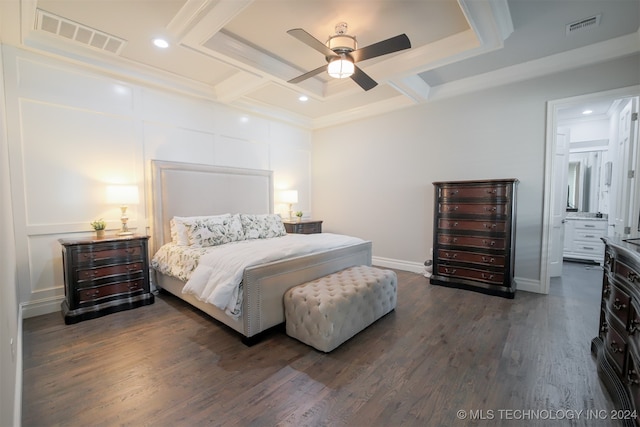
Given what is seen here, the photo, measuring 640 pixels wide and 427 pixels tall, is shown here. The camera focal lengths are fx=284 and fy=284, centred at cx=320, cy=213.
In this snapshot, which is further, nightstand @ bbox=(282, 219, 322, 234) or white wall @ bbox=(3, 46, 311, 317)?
nightstand @ bbox=(282, 219, 322, 234)

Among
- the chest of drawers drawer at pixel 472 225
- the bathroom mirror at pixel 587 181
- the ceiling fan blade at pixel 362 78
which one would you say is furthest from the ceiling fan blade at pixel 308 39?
the bathroom mirror at pixel 587 181

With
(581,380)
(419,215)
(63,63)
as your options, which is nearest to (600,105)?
(419,215)

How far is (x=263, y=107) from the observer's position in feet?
16.9

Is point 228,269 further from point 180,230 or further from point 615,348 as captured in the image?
point 615,348

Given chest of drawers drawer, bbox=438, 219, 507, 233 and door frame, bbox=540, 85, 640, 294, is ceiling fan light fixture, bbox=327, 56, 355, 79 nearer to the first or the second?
chest of drawers drawer, bbox=438, 219, 507, 233

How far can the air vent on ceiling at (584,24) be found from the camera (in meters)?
2.79

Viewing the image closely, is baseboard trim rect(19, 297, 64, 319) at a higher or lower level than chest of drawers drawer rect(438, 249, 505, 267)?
lower

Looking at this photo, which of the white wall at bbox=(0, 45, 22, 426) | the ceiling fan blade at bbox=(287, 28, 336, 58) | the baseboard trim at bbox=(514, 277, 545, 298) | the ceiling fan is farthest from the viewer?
the baseboard trim at bbox=(514, 277, 545, 298)

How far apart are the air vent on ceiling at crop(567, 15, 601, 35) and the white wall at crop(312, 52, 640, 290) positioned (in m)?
0.78

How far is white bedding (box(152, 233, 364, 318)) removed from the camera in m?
2.52

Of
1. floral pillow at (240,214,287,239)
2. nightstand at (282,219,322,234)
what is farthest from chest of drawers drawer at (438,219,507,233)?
floral pillow at (240,214,287,239)

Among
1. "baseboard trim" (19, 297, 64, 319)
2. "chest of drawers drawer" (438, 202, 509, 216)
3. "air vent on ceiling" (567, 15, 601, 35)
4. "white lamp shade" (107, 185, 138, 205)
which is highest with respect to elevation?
"air vent on ceiling" (567, 15, 601, 35)

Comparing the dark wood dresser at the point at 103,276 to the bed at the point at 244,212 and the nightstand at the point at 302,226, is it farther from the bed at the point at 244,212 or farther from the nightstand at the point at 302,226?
the nightstand at the point at 302,226

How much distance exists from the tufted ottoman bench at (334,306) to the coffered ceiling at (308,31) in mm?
2527
